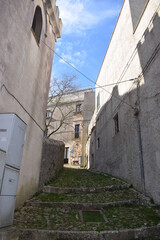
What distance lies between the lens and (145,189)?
18.8 ft

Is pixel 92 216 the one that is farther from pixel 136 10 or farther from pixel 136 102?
pixel 136 10

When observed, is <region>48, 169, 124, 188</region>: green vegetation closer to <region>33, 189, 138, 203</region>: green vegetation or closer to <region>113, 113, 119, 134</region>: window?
<region>33, 189, 138, 203</region>: green vegetation

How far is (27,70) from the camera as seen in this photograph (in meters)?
5.71

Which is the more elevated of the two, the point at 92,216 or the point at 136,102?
the point at 136,102

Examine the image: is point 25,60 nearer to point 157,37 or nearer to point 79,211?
point 157,37

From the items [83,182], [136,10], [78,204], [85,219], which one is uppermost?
[136,10]

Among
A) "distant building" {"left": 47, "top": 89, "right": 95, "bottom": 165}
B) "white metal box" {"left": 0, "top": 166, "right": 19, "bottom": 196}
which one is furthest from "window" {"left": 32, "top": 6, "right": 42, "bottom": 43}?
"distant building" {"left": 47, "top": 89, "right": 95, "bottom": 165}

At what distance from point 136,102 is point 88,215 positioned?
4468mm

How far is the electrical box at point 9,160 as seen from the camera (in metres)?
3.12

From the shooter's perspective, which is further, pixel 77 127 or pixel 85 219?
pixel 77 127

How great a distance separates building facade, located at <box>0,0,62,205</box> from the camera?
14.3 ft

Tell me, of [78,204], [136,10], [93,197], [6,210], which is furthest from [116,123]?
[6,210]

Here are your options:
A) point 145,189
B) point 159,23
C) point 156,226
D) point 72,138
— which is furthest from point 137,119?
point 72,138

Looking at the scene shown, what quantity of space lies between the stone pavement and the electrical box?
0.52 meters
